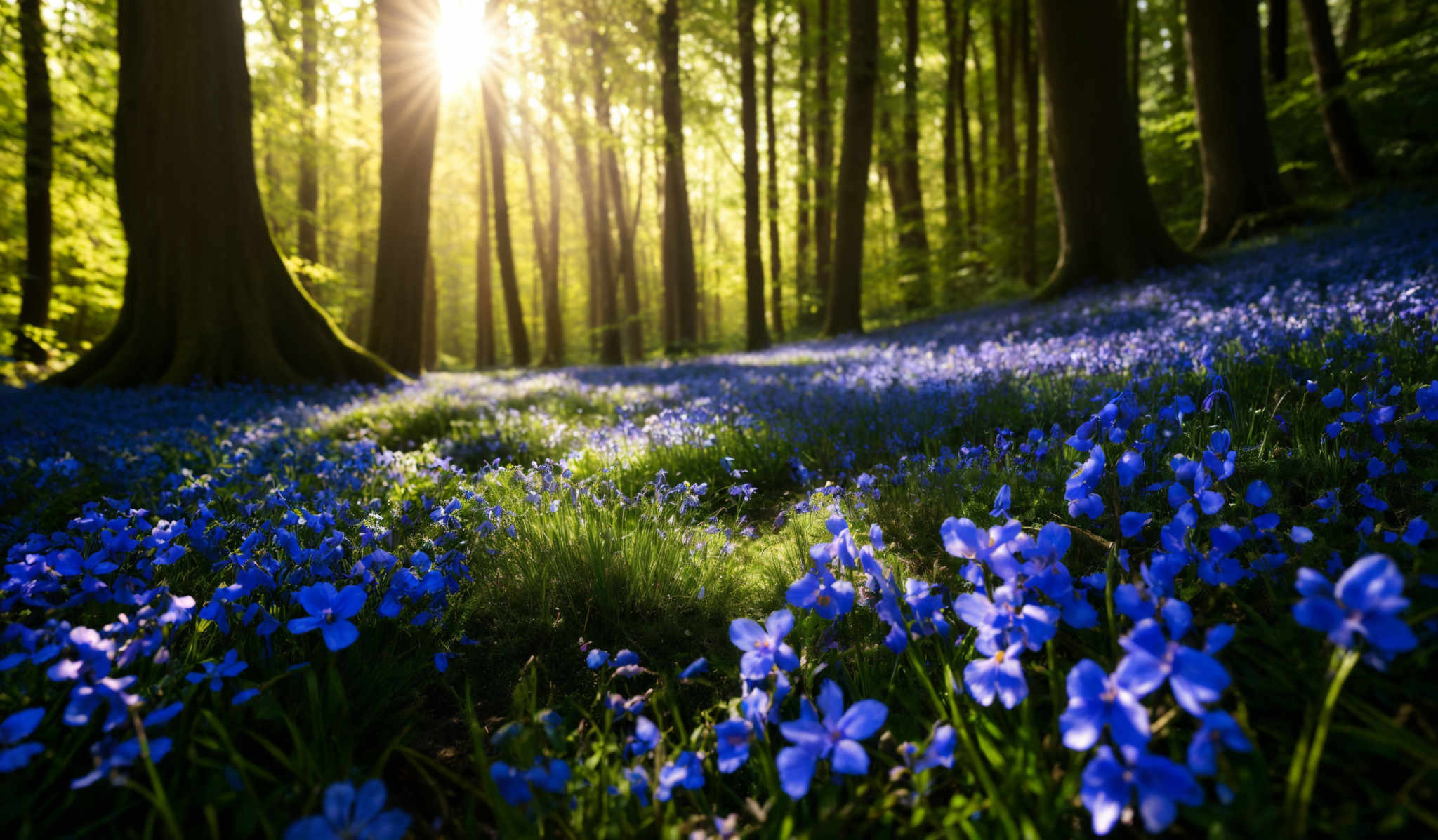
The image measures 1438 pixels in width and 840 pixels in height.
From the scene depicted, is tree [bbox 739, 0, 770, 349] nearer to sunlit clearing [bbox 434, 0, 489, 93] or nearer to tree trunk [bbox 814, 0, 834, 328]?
tree trunk [bbox 814, 0, 834, 328]

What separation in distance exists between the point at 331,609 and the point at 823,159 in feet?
79.4

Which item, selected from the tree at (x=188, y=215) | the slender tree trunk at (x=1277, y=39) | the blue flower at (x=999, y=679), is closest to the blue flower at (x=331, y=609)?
the blue flower at (x=999, y=679)

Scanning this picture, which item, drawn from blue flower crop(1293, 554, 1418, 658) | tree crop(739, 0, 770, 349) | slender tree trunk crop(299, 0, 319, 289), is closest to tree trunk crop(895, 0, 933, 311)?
tree crop(739, 0, 770, 349)

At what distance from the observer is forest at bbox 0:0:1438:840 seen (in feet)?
3.41

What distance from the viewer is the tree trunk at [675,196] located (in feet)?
49.8

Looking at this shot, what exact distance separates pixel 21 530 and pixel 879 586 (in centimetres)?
322

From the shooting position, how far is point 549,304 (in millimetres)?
24031

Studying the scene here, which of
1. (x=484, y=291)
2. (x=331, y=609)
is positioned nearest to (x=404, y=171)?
(x=331, y=609)

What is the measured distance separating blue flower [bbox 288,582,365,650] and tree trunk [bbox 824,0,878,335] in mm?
13472

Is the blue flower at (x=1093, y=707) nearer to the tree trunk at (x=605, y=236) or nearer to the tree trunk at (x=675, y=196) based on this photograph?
the tree trunk at (x=605, y=236)

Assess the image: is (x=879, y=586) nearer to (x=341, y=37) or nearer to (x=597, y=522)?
(x=597, y=522)

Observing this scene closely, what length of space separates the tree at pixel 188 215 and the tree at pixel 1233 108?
14350mm

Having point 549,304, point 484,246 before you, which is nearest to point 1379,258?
point 549,304

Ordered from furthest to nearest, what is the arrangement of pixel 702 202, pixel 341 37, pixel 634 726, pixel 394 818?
pixel 702 202 < pixel 341 37 < pixel 634 726 < pixel 394 818
